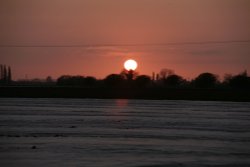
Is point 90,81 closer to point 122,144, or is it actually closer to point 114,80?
point 114,80

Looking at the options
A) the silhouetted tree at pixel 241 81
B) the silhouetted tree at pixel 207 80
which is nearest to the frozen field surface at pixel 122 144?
the silhouetted tree at pixel 241 81

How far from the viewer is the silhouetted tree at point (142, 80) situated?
17612 cm

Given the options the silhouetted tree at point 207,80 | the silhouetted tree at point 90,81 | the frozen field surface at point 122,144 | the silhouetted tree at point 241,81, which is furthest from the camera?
the silhouetted tree at point 90,81

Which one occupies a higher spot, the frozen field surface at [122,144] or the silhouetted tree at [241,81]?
the silhouetted tree at [241,81]

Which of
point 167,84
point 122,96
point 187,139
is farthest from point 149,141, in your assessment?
point 167,84

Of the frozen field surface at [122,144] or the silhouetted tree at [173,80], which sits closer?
the frozen field surface at [122,144]

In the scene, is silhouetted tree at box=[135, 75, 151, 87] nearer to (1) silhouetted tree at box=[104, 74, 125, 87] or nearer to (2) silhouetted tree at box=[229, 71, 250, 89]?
(1) silhouetted tree at box=[104, 74, 125, 87]

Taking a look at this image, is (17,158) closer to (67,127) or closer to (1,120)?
(67,127)

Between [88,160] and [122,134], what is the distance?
7.89m

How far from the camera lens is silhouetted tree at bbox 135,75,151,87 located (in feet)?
578

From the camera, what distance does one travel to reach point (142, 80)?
17738 centimetres

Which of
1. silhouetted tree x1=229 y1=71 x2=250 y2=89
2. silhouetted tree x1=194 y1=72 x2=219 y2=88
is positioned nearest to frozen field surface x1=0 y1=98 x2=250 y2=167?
silhouetted tree x1=229 y1=71 x2=250 y2=89

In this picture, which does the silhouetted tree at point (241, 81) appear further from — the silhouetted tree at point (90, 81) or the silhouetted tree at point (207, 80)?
the silhouetted tree at point (90, 81)

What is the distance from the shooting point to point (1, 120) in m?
32.7
